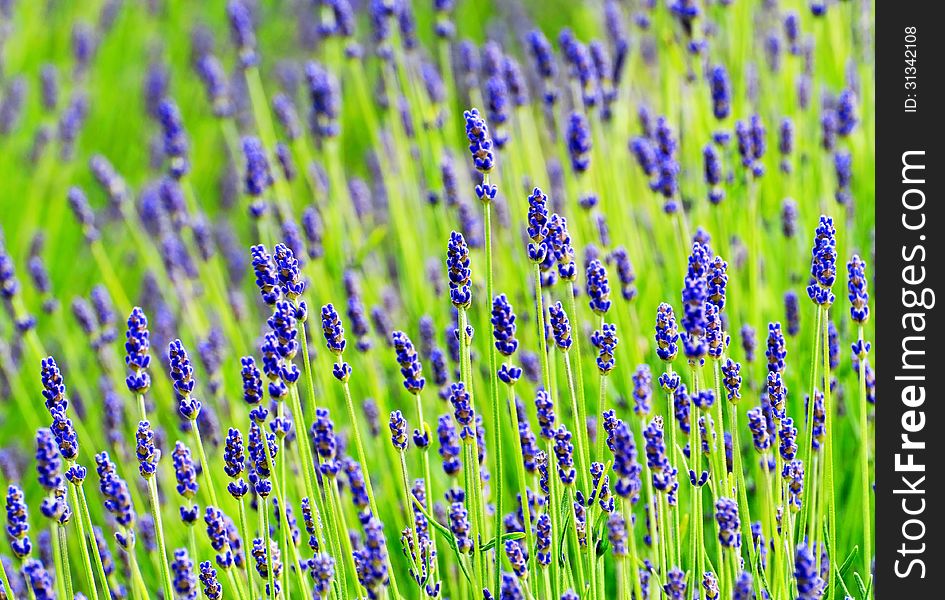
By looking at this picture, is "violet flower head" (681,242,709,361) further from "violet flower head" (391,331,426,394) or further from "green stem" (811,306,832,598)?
"violet flower head" (391,331,426,394)

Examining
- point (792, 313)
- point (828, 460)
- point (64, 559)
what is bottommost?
point (64, 559)

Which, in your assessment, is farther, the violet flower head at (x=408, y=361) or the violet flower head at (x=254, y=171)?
the violet flower head at (x=254, y=171)

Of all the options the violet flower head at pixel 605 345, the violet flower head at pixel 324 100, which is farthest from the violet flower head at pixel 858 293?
the violet flower head at pixel 324 100

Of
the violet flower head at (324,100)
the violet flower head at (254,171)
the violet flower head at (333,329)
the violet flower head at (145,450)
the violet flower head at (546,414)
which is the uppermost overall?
the violet flower head at (324,100)

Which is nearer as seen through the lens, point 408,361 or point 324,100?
point 408,361

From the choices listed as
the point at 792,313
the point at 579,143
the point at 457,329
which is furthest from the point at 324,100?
the point at 792,313

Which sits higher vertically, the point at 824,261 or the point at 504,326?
the point at 824,261

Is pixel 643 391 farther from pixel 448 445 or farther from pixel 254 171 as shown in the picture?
pixel 254 171

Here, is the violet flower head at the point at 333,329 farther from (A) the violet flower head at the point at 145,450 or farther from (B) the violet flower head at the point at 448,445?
(A) the violet flower head at the point at 145,450

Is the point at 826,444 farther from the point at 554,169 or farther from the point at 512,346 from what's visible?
the point at 554,169

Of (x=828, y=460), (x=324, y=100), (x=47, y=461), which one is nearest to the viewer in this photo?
Answer: (x=47, y=461)
